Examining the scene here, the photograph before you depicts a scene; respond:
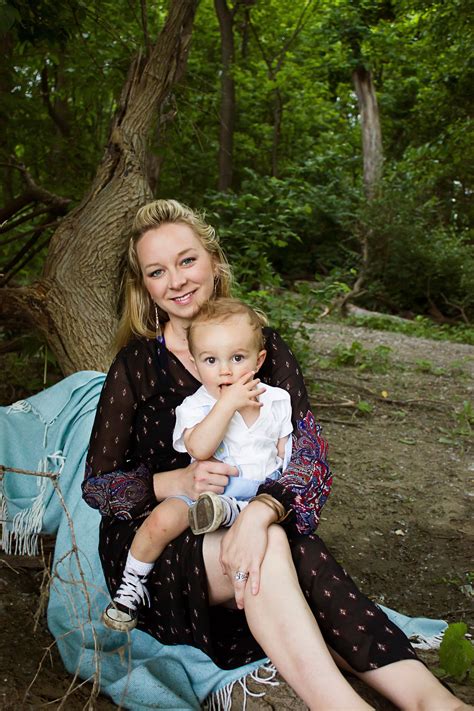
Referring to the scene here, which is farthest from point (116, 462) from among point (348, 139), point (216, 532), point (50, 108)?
point (348, 139)

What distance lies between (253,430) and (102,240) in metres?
2.19

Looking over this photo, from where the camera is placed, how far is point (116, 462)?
93.0 inches

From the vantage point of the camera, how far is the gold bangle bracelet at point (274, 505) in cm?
200

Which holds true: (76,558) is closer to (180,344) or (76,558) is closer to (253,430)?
(253,430)

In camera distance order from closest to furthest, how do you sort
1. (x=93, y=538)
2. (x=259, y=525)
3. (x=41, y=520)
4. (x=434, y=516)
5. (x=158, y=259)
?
(x=259, y=525), (x=158, y=259), (x=93, y=538), (x=41, y=520), (x=434, y=516)

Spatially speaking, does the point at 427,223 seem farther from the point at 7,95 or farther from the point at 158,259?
the point at 158,259

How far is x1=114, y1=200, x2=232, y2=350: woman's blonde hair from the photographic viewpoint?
250cm

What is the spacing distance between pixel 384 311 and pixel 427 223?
6.39 ft

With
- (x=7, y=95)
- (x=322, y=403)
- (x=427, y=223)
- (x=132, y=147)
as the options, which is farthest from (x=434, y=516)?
(x=427, y=223)

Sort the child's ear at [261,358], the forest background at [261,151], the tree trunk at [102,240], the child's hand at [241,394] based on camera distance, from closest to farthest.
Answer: the child's hand at [241,394]
the child's ear at [261,358]
the tree trunk at [102,240]
the forest background at [261,151]

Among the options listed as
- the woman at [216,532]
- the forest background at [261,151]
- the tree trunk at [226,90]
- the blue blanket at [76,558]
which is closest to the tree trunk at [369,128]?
the forest background at [261,151]

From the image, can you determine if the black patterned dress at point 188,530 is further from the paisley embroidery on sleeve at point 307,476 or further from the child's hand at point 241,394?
the child's hand at point 241,394

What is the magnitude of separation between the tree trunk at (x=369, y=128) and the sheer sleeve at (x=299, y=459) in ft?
41.4

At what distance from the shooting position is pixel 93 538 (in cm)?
280
